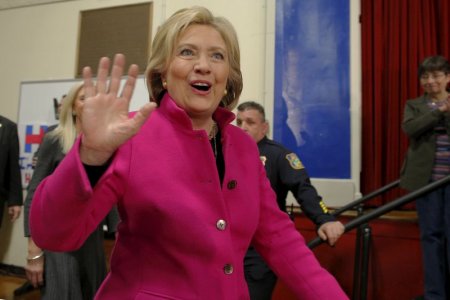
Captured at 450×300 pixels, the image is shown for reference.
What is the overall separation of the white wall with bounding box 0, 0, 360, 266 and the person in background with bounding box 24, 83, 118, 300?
101 inches

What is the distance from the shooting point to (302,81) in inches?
159

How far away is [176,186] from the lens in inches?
34.9

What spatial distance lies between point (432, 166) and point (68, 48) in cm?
452

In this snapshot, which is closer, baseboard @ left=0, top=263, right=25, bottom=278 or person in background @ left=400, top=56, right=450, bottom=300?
person in background @ left=400, top=56, right=450, bottom=300

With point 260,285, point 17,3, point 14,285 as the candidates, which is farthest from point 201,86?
point 17,3

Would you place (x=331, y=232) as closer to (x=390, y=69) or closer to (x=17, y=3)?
(x=390, y=69)

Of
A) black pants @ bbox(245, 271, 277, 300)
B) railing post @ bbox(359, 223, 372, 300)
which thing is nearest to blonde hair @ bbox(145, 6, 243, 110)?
black pants @ bbox(245, 271, 277, 300)

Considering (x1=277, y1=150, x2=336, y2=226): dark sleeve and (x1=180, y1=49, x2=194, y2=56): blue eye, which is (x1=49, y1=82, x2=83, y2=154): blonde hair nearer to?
Result: (x1=180, y1=49, x2=194, y2=56): blue eye

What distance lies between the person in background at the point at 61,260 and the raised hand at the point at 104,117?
3.70ft

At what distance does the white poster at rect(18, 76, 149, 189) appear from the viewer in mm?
5008

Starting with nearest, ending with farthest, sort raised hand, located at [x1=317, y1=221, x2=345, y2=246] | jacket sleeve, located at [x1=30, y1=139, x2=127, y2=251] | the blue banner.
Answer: jacket sleeve, located at [x1=30, y1=139, x2=127, y2=251] → raised hand, located at [x1=317, y1=221, x2=345, y2=246] → the blue banner

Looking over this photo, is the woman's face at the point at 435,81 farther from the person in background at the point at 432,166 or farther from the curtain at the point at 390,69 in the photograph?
the curtain at the point at 390,69

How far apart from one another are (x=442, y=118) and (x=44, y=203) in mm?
2757

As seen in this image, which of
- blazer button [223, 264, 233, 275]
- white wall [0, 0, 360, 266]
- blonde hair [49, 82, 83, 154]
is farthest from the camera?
white wall [0, 0, 360, 266]
